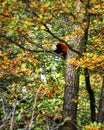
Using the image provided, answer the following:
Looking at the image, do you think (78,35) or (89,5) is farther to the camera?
(78,35)

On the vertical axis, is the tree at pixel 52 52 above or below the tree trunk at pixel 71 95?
above

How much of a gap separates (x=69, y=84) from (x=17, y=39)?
8.90 ft

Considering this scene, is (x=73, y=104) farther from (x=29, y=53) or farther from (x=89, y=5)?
(x=89, y=5)

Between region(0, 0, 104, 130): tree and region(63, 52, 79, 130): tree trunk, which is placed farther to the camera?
region(63, 52, 79, 130): tree trunk

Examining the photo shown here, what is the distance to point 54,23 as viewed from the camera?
37.4 feet

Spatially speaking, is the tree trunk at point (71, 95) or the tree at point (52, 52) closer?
the tree at point (52, 52)

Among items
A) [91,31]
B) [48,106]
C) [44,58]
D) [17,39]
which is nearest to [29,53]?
[44,58]

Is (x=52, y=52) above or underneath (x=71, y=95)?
above

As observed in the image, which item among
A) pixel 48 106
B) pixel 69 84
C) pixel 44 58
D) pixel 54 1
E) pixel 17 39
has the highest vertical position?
pixel 54 1

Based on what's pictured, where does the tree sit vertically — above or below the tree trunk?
above

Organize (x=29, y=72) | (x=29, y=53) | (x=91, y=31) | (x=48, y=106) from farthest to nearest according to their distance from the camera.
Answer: (x=91, y=31)
(x=29, y=53)
(x=29, y=72)
(x=48, y=106)

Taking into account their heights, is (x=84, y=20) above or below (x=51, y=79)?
above

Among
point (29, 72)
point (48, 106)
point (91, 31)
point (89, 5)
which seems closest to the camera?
point (48, 106)

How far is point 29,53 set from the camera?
9.07 m
